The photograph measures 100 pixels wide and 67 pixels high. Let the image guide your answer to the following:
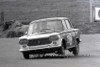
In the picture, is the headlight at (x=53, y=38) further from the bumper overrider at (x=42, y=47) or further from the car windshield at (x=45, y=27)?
the car windshield at (x=45, y=27)

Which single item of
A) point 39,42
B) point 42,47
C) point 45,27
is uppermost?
point 45,27

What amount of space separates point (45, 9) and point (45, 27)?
45758 mm

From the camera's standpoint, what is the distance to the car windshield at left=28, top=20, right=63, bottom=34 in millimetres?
19378

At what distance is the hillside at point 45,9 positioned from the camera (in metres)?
63.8

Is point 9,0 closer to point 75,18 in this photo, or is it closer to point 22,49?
point 75,18

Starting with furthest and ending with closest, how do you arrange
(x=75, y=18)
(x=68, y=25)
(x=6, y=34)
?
(x=75, y=18) < (x=6, y=34) < (x=68, y=25)

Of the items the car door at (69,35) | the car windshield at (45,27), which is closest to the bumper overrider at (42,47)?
the car windshield at (45,27)

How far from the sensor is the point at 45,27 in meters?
19.5

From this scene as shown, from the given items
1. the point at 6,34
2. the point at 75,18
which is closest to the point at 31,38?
the point at 6,34

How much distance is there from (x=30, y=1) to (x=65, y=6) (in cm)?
485

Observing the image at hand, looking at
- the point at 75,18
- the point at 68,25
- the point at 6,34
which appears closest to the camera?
the point at 68,25

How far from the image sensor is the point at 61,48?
1848 centimetres

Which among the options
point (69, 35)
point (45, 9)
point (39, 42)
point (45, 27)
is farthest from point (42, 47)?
point (45, 9)

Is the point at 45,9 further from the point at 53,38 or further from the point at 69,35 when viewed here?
the point at 53,38
